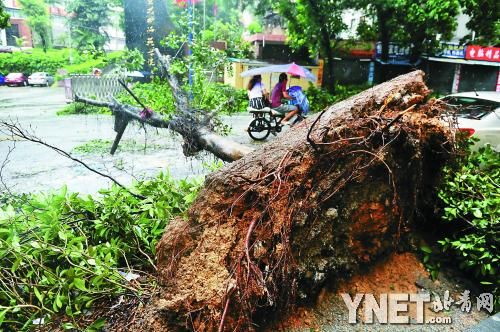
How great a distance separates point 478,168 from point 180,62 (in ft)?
14.8

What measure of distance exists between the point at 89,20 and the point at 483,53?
21.6 m

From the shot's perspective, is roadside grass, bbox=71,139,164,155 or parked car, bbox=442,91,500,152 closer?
parked car, bbox=442,91,500,152

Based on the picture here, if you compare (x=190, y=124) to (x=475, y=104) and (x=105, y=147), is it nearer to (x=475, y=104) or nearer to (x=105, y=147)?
(x=105, y=147)

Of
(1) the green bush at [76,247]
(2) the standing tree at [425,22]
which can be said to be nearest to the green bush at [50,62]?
(1) the green bush at [76,247]

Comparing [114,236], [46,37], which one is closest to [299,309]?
[114,236]

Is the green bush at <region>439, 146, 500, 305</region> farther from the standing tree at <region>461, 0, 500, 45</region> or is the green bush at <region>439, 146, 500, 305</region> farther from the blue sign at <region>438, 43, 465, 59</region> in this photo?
the blue sign at <region>438, 43, 465, 59</region>

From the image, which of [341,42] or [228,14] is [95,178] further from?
[228,14]

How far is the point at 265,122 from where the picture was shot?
8.75 metres

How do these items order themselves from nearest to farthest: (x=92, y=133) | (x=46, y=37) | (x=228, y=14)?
1. (x=92, y=133)
2. (x=46, y=37)
3. (x=228, y=14)

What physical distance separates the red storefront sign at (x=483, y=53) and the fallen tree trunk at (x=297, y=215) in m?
12.9

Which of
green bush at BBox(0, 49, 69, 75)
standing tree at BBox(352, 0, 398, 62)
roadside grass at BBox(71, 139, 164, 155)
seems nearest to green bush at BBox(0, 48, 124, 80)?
green bush at BBox(0, 49, 69, 75)

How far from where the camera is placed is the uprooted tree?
6.86ft

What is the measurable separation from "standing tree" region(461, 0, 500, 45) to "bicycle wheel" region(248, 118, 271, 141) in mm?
7039

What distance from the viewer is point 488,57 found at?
13305 mm
